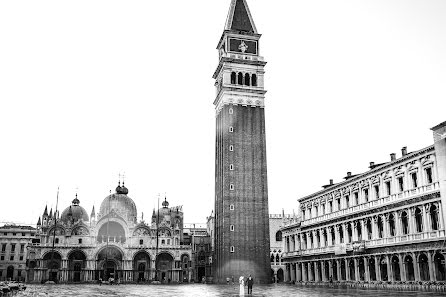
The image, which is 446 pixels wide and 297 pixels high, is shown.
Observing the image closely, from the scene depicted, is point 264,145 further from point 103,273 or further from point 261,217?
point 103,273

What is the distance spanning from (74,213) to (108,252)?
14929 millimetres

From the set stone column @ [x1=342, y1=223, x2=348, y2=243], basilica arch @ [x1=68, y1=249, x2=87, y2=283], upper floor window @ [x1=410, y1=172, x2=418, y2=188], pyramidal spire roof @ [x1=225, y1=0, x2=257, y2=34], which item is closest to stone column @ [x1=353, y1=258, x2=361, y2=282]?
stone column @ [x1=342, y1=223, x2=348, y2=243]

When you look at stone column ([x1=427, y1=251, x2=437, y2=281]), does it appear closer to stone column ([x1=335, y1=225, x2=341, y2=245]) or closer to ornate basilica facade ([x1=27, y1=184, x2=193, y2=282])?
stone column ([x1=335, y1=225, x2=341, y2=245])

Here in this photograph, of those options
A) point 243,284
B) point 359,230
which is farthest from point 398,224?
point 243,284

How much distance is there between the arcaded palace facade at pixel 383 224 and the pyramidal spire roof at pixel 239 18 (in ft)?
101

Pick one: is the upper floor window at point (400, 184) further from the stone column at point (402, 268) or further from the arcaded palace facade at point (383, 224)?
the stone column at point (402, 268)

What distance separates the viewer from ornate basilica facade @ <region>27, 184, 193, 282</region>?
243 feet

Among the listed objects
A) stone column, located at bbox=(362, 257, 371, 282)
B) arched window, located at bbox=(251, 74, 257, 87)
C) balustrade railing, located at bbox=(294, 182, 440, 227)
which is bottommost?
stone column, located at bbox=(362, 257, 371, 282)

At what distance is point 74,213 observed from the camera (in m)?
87.5

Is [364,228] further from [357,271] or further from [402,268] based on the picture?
[402,268]

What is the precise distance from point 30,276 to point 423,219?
60.6 meters

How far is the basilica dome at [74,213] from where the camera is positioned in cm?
8406

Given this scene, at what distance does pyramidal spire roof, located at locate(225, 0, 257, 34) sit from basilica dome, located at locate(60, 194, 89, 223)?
42.3 metres

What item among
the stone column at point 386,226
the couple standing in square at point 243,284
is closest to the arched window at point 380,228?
the stone column at point 386,226
